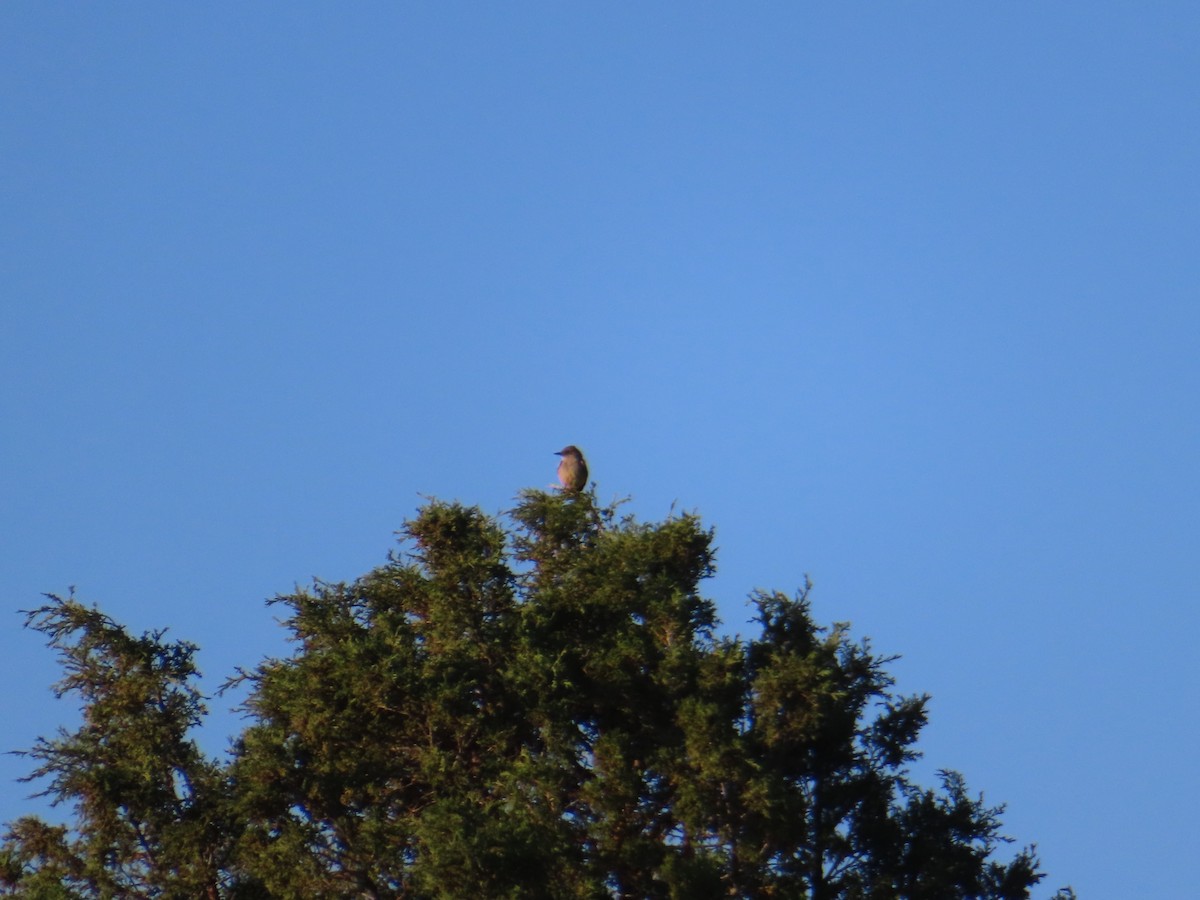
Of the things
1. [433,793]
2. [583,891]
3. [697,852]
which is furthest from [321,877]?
[697,852]

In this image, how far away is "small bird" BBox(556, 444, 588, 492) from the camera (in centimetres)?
2522

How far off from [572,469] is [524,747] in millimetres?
7563

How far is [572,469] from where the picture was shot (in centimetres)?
2547

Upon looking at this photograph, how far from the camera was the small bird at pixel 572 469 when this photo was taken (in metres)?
25.2

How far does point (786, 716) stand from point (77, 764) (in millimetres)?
8095

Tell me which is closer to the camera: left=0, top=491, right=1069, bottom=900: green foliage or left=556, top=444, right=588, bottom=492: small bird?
left=0, top=491, right=1069, bottom=900: green foliage

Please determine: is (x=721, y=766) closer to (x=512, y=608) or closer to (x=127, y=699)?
(x=512, y=608)

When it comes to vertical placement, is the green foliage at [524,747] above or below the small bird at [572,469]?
below

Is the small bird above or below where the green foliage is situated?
above

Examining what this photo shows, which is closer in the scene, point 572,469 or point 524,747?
point 524,747

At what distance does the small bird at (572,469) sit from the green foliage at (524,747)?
15.6ft

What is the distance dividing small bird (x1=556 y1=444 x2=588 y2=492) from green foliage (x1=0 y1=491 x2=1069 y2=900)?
15.6 feet

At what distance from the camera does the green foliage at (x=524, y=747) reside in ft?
57.4

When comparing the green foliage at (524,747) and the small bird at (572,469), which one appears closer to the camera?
the green foliage at (524,747)
